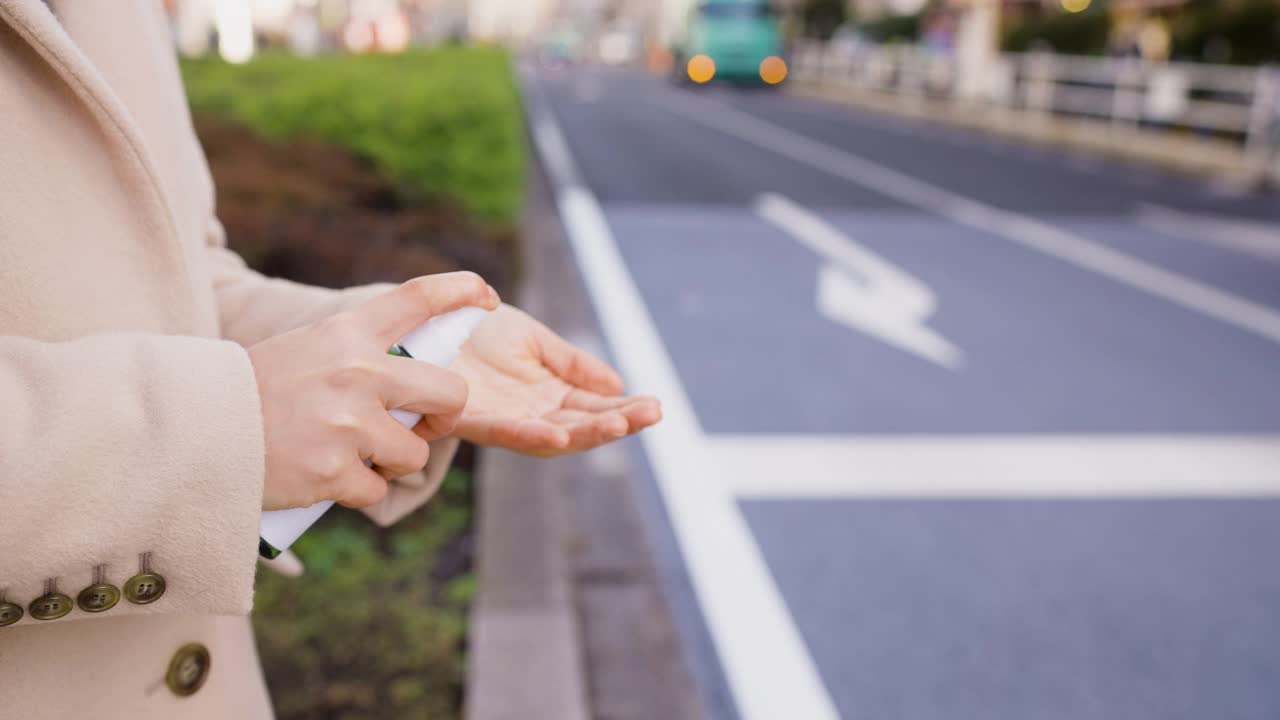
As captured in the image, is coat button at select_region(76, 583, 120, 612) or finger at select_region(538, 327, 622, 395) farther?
finger at select_region(538, 327, 622, 395)

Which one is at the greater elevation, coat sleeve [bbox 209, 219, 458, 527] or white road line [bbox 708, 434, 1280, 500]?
coat sleeve [bbox 209, 219, 458, 527]

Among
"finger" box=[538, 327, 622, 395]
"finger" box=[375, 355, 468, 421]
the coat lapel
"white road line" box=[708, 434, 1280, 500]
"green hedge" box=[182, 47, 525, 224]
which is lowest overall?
"white road line" box=[708, 434, 1280, 500]

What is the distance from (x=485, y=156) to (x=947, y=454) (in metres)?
3.90

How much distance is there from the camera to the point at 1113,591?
345 centimetres

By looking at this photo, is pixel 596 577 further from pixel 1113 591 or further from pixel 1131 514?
pixel 1131 514

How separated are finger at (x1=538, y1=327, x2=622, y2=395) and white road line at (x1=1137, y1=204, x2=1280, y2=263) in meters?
9.08

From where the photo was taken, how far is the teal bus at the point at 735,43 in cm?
3150

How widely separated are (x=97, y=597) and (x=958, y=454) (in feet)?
13.1

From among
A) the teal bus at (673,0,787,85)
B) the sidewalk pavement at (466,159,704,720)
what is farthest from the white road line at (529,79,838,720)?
the teal bus at (673,0,787,85)

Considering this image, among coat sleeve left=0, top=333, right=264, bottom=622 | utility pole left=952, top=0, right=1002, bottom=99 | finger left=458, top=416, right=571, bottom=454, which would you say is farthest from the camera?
utility pole left=952, top=0, right=1002, bottom=99

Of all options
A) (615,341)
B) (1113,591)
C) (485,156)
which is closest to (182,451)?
(1113,591)

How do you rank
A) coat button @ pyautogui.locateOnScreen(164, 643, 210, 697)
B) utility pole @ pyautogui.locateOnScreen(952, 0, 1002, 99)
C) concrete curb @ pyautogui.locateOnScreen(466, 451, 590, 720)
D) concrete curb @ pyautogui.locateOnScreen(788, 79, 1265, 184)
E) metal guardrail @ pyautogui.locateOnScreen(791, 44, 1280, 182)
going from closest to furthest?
coat button @ pyautogui.locateOnScreen(164, 643, 210, 697) < concrete curb @ pyautogui.locateOnScreen(466, 451, 590, 720) < metal guardrail @ pyautogui.locateOnScreen(791, 44, 1280, 182) < concrete curb @ pyautogui.locateOnScreen(788, 79, 1265, 184) < utility pole @ pyautogui.locateOnScreen(952, 0, 1002, 99)

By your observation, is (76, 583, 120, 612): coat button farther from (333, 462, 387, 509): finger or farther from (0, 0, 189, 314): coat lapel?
(0, 0, 189, 314): coat lapel

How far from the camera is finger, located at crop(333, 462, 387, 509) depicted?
0.93m
